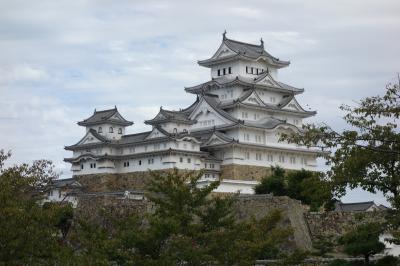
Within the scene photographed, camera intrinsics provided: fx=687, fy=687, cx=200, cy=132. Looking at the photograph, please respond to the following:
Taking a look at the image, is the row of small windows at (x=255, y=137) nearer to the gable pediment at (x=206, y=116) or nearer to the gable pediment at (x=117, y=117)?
the gable pediment at (x=206, y=116)

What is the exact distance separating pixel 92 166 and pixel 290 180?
20672 millimetres

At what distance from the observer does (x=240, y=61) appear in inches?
2451

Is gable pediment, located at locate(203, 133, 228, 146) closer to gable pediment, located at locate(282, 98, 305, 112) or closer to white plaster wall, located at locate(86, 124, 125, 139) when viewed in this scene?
white plaster wall, located at locate(86, 124, 125, 139)

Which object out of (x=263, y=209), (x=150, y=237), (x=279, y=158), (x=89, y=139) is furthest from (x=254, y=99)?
(x=150, y=237)

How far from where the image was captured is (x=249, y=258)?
18.6m

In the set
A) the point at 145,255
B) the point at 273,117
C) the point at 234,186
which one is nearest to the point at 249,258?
the point at 145,255

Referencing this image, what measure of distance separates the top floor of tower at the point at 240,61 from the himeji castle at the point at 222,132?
0.09 m

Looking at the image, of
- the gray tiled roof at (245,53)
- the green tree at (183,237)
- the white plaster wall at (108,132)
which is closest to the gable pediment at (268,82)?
the gray tiled roof at (245,53)

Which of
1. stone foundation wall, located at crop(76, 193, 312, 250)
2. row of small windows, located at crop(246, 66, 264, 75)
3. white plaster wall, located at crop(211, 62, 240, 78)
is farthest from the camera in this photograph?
row of small windows, located at crop(246, 66, 264, 75)

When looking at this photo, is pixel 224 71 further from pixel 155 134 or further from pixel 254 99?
pixel 155 134

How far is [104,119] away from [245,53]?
1429 centimetres

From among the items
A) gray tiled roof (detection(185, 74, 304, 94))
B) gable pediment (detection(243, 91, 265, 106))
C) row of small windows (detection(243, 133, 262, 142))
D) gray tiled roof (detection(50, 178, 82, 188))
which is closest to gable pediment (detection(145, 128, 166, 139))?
gray tiled roof (detection(50, 178, 82, 188))

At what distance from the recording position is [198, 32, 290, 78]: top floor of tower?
205ft

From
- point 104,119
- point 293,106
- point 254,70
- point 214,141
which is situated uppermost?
point 254,70
